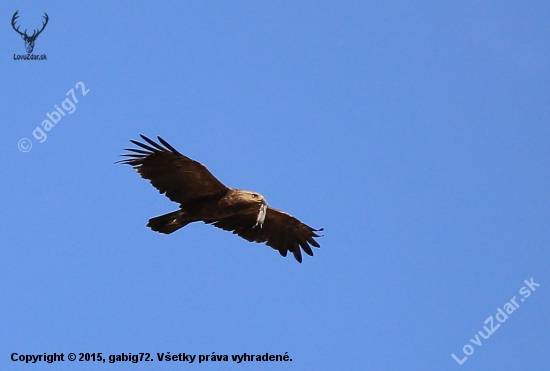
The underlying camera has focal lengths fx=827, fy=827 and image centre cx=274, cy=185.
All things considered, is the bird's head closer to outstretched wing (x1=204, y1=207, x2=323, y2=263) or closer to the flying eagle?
the flying eagle

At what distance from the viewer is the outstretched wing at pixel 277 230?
1596 centimetres

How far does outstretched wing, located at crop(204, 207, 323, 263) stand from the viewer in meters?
16.0

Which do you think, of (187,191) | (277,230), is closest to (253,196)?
(187,191)

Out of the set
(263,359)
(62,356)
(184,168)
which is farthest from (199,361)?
(184,168)

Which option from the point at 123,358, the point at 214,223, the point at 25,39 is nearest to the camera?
the point at 123,358

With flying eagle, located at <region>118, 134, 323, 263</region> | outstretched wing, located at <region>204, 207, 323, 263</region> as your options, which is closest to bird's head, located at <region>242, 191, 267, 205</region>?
flying eagle, located at <region>118, 134, 323, 263</region>

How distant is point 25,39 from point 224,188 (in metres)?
6.33

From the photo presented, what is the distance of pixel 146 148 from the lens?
1445 cm

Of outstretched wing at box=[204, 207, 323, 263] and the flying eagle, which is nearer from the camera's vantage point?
the flying eagle

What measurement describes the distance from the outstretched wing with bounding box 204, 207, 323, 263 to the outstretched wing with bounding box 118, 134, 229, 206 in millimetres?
979

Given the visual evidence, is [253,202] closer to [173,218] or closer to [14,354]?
[173,218]

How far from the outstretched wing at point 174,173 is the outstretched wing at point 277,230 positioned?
979 millimetres

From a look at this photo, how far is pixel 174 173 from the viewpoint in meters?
14.7

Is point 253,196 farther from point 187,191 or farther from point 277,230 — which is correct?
point 277,230
